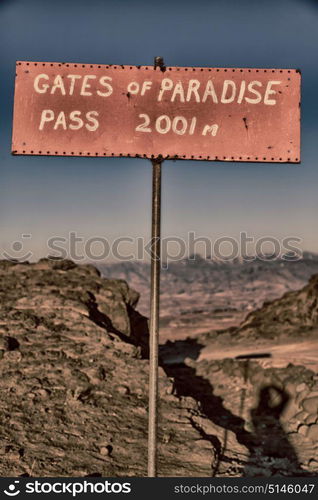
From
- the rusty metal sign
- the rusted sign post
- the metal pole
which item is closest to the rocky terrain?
the metal pole

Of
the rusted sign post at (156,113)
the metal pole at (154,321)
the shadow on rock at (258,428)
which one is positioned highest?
the rusted sign post at (156,113)

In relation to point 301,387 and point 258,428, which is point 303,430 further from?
point 301,387

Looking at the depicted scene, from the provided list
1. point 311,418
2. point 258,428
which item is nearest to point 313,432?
point 311,418

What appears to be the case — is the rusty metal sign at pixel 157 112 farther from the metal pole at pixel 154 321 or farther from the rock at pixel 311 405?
the rock at pixel 311 405

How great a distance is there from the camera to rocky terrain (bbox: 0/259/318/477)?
7.38 metres

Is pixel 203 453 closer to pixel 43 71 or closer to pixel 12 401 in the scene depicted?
pixel 12 401

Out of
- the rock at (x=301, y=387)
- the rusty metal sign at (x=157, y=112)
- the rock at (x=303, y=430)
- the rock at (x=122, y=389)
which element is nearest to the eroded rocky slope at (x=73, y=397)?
the rock at (x=122, y=389)

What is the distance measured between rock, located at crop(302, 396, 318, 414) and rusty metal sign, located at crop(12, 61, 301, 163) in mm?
8145

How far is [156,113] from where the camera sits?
3932 millimetres

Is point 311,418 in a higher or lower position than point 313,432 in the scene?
higher

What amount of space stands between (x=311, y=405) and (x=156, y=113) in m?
8.57

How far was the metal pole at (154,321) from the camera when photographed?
3828mm

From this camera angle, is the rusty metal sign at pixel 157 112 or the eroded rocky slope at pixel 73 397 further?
the eroded rocky slope at pixel 73 397

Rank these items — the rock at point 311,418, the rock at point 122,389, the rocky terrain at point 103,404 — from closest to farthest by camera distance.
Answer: the rocky terrain at point 103,404
the rock at point 122,389
the rock at point 311,418
